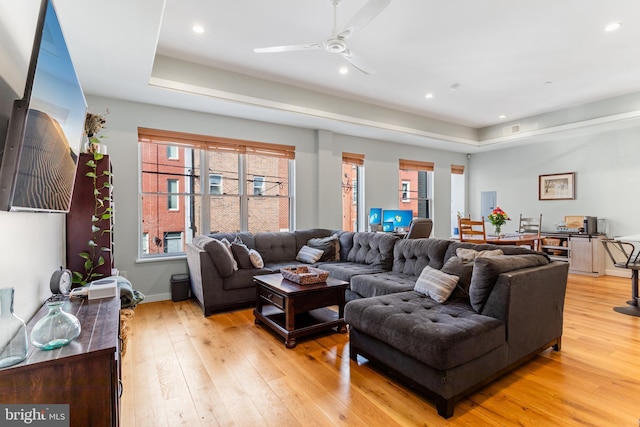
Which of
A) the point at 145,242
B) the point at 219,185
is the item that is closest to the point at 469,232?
the point at 219,185

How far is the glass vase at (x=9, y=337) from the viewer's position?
1.10m

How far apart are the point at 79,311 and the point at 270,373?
4.36 feet

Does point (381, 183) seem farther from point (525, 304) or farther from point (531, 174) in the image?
point (525, 304)

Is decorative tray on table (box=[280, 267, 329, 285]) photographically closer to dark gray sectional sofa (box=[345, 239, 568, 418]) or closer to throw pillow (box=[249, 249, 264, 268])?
dark gray sectional sofa (box=[345, 239, 568, 418])

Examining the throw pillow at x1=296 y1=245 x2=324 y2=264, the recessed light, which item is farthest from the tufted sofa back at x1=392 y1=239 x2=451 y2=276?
the recessed light

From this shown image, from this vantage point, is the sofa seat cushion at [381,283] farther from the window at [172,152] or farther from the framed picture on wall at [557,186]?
the framed picture on wall at [557,186]

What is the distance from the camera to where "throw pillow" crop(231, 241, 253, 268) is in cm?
398

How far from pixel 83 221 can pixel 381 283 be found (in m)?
2.79

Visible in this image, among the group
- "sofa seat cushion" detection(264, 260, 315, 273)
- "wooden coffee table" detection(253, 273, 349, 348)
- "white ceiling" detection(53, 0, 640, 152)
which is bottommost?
"wooden coffee table" detection(253, 273, 349, 348)

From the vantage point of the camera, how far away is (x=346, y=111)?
5270 mm

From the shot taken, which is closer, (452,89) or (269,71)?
(269,71)

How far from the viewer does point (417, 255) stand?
3.53m

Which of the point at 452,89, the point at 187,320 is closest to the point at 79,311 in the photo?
the point at 187,320

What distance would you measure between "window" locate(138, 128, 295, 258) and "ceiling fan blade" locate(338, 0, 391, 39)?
286cm
